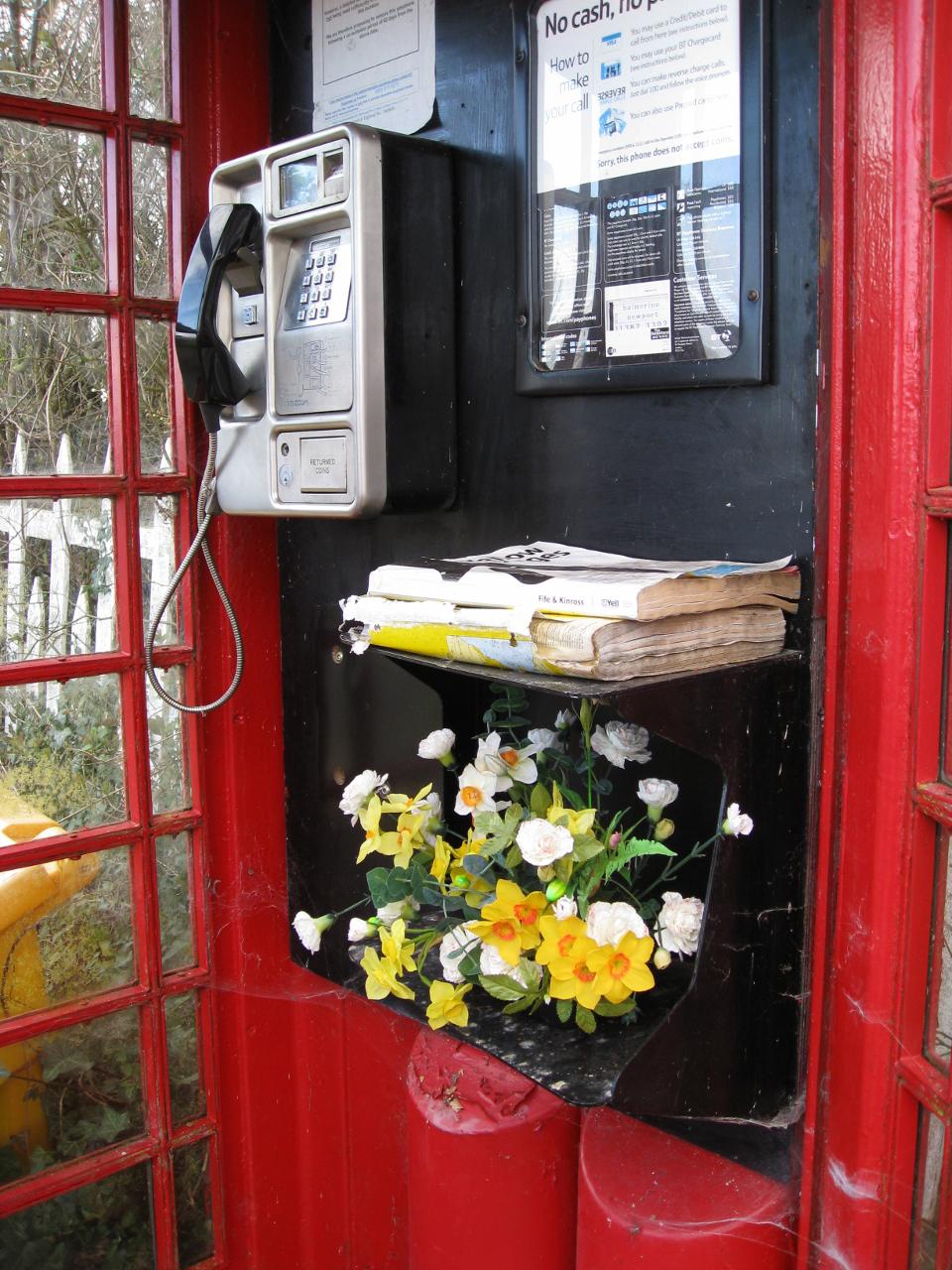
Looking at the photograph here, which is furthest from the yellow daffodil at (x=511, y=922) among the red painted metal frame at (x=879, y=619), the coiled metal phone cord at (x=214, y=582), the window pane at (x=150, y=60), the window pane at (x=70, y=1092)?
the window pane at (x=150, y=60)

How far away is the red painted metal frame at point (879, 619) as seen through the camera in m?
1.16

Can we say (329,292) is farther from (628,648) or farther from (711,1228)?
(711,1228)

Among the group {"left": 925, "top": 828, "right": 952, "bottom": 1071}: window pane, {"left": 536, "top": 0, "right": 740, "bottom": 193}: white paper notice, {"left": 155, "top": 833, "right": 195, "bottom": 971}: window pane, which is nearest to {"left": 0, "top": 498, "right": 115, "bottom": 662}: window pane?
{"left": 155, "top": 833, "right": 195, "bottom": 971}: window pane

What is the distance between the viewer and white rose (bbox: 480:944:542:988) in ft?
4.40

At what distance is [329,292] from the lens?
4.94 feet

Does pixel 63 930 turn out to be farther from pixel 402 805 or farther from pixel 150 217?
pixel 150 217

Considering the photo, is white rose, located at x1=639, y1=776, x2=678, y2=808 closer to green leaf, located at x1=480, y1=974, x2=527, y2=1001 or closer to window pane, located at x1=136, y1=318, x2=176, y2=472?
green leaf, located at x1=480, y1=974, x2=527, y2=1001

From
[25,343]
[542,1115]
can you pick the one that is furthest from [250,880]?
[25,343]

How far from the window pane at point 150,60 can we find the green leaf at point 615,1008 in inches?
53.3

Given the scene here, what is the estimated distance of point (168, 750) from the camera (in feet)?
6.05

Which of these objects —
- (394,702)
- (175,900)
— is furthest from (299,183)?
(175,900)

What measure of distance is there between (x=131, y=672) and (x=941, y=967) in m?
1.17

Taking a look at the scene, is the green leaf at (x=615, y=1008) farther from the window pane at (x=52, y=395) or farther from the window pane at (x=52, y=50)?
the window pane at (x=52, y=50)

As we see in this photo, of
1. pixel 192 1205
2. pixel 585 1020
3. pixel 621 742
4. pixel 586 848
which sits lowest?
pixel 192 1205
